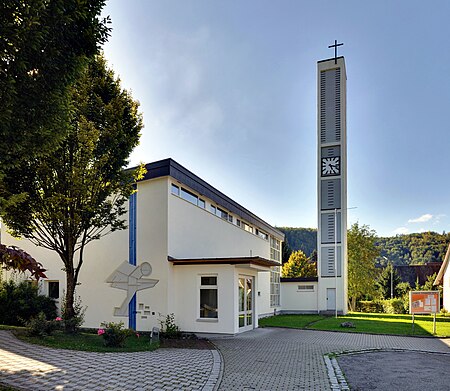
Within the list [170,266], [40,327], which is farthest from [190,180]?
[40,327]

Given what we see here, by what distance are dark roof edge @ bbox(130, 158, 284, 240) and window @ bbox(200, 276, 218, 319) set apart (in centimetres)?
406

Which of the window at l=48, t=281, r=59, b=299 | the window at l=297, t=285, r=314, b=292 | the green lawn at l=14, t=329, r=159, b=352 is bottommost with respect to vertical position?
the window at l=297, t=285, r=314, b=292

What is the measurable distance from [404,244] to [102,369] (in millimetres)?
101754

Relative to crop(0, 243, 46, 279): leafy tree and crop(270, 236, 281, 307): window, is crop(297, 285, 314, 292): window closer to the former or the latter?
crop(270, 236, 281, 307): window

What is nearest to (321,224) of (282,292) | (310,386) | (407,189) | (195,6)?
(282,292)

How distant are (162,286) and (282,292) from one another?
1895 centimetres

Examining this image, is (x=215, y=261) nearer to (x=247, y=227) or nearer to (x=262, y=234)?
(x=247, y=227)

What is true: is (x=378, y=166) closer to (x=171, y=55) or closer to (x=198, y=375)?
(x=171, y=55)

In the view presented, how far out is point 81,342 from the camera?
1203 centimetres

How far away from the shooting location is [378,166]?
25219 mm

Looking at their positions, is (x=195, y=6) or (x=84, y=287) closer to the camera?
(x=195, y=6)

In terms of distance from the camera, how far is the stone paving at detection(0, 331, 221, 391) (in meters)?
7.78

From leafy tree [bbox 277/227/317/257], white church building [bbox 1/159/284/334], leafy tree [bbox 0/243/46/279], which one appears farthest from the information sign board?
leafy tree [bbox 277/227/317/257]

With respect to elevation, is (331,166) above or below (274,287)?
above
